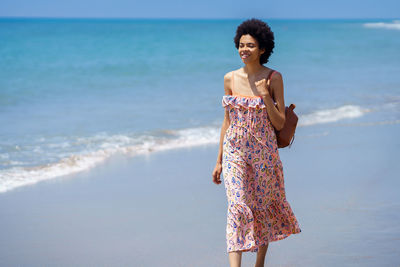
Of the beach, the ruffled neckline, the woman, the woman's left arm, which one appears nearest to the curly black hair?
the woman

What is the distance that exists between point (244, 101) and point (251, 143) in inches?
10.6

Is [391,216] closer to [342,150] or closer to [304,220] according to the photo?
[304,220]

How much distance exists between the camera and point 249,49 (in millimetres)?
3486

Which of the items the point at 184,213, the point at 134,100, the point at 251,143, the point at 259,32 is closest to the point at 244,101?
the point at 251,143

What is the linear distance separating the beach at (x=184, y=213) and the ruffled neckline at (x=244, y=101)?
4.20 feet

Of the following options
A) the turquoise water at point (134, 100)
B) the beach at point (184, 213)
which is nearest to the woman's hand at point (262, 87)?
the beach at point (184, 213)

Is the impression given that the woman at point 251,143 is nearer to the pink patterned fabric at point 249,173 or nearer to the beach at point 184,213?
the pink patterned fabric at point 249,173

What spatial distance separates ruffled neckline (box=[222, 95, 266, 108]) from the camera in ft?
11.4

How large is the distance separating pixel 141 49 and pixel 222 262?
26575 mm

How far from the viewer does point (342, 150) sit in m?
7.29

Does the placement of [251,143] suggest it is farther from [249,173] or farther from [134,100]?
[134,100]

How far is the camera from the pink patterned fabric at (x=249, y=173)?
3449mm

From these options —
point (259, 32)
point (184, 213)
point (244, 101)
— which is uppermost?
point (259, 32)

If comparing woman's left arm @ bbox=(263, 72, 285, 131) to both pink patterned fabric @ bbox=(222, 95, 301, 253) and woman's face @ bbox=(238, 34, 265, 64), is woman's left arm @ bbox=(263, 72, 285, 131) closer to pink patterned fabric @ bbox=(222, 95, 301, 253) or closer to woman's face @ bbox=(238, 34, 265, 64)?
pink patterned fabric @ bbox=(222, 95, 301, 253)
